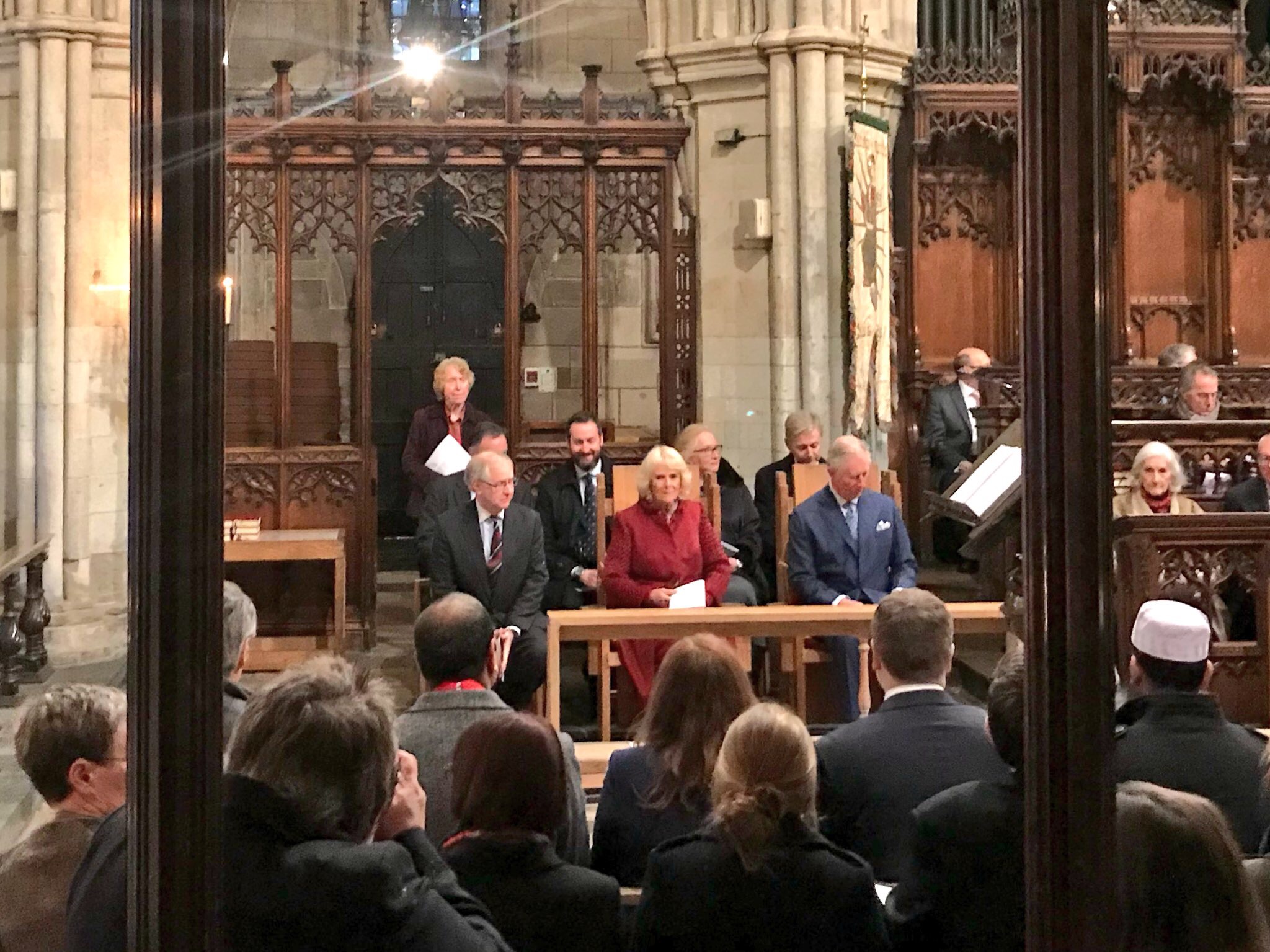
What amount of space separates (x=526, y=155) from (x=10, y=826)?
461 centimetres

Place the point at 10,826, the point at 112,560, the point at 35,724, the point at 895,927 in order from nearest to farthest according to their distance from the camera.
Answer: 1. the point at 895,927
2. the point at 35,724
3. the point at 10,826
4. the point at 112,560

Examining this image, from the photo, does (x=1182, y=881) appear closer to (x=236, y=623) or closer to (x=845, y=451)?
(x=236, y=623)

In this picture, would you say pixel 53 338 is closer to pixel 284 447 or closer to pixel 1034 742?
pixel 284 447

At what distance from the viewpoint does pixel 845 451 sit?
5.39m

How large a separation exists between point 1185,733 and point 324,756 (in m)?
1.49

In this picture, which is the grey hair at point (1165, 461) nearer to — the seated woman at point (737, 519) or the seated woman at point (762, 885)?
the seated woman at point (737, 519)

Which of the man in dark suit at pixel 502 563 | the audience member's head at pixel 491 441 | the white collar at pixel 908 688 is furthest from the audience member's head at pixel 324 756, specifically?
the audience member's head at pixel 491 441

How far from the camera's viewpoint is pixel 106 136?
7.32m

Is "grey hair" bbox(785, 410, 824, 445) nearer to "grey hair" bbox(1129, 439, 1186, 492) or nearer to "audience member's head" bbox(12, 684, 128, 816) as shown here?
"grey hair" bbox(1129, 439, 1186, 492)

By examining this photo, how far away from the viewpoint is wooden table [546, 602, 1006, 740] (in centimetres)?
456

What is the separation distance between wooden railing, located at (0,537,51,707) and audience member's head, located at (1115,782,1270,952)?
16.4 feet

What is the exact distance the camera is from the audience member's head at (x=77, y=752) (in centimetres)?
215

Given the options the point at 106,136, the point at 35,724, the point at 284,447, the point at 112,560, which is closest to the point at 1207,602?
the point at 35,724

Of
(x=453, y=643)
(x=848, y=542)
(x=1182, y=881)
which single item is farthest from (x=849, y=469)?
(x=1182, y=881)
